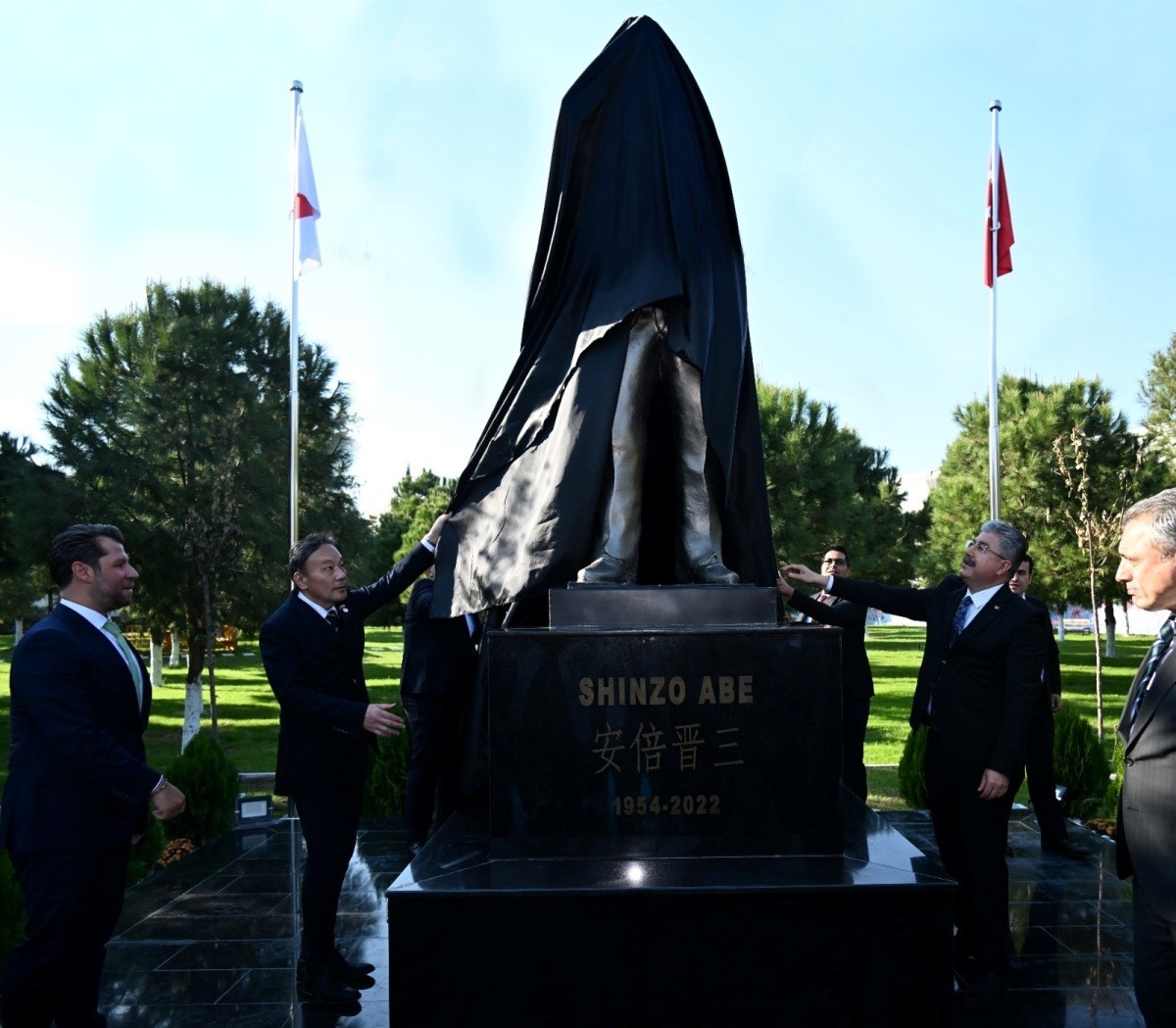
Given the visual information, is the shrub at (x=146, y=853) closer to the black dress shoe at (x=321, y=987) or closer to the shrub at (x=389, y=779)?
the shrub at (x=389, y=779)

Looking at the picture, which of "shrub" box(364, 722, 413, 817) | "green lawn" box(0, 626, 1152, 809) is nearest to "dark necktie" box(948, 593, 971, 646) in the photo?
"shrub" box(364, 722, 413, 817)

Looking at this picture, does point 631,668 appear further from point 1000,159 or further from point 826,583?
point 1000,159

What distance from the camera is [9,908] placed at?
5.10 metres

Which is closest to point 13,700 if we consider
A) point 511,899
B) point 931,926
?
point 511,899

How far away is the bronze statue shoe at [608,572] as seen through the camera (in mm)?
3822

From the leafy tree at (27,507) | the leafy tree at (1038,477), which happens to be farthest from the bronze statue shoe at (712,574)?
the leafy tree at (1038,477)

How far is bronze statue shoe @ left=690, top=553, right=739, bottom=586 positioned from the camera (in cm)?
384

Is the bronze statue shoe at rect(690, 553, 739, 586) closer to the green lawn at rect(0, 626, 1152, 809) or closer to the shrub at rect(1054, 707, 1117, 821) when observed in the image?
A: the shrub at rect(1054, 707, 1117, 821)

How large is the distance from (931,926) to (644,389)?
6.64 feet

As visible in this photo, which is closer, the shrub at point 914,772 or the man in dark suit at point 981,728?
the man in dark suit at point 981,728

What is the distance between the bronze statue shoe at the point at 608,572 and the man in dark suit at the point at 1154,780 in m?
1.61

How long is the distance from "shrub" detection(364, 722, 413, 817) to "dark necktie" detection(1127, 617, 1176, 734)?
6.11 m

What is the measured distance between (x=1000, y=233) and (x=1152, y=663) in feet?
33.1

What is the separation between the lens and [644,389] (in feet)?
13.3
